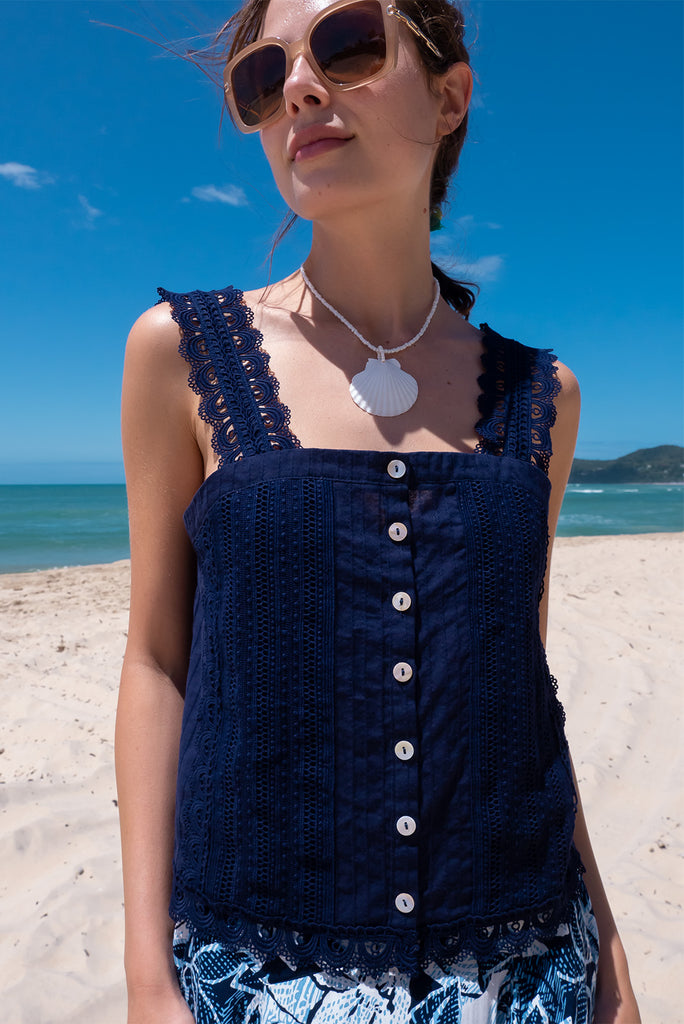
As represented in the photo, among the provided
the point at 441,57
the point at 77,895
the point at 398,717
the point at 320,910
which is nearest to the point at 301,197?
the point at 441,57

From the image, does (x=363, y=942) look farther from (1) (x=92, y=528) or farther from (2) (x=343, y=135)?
(1) (x=92, y=528)

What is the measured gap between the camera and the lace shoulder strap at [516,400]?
4.22 ft

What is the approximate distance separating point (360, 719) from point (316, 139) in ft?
3.15

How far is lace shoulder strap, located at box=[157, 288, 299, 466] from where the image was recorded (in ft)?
3.80

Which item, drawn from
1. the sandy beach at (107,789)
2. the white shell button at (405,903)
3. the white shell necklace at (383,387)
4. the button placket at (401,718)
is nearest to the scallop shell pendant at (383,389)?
the white shell necklace at (383,387)

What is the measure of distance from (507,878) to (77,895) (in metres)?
2.50

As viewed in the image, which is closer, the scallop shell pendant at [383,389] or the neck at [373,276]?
the scallop shell pendant at [383,389]

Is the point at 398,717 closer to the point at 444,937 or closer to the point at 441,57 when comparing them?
the point at 444,937

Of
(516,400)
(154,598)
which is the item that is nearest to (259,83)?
(516,400)

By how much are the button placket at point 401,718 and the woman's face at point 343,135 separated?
23.2 inches

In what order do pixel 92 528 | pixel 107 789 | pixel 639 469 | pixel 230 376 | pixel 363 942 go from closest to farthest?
pixel 363 942 < pixel 230 376 < pixel 107 789 < pixel 92 528 < pixel 639 469

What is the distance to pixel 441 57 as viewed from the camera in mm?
1376

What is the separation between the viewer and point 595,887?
1.28 metres

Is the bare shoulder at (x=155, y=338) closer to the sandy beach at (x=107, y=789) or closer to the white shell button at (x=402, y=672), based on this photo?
the white shell button at (x=402, y=672)
